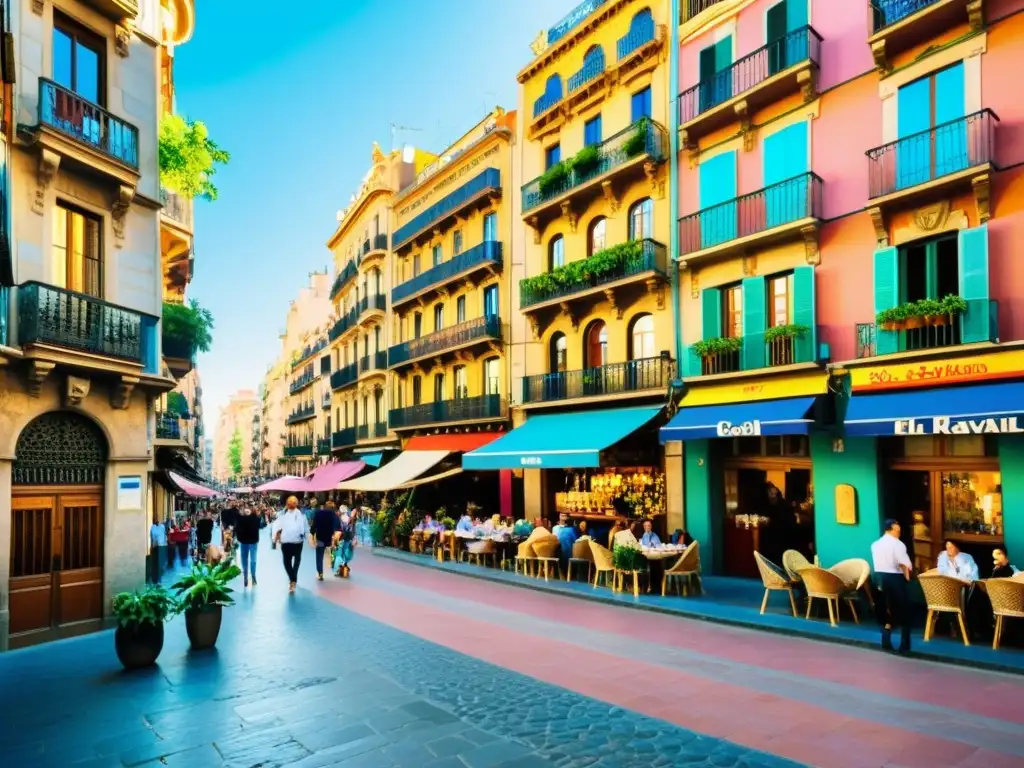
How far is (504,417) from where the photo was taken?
2445cm

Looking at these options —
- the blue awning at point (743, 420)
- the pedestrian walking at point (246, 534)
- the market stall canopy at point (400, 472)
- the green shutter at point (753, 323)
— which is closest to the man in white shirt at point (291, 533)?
the pedestrian walking at point (246, 534)

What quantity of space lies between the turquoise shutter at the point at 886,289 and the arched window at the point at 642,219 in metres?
6.65

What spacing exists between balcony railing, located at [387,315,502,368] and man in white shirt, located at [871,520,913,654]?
16.9 m

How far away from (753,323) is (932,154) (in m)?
4.60

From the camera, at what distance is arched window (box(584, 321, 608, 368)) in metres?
20.6

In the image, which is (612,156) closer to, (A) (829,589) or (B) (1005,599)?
(A) (829,589)

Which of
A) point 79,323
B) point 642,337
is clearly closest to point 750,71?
point 642,337

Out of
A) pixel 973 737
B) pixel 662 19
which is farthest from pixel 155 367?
pixel 662 19

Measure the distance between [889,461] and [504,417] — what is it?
13409mm

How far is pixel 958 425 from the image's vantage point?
10.7 m

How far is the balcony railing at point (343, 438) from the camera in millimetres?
38531

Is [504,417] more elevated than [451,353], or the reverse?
[451,353]

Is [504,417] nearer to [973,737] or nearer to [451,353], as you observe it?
[451,353]

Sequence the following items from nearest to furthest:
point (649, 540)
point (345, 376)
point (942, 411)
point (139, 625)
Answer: point (139, 625)
point (942, 411)
point (649, 540)
point (345, 376)
